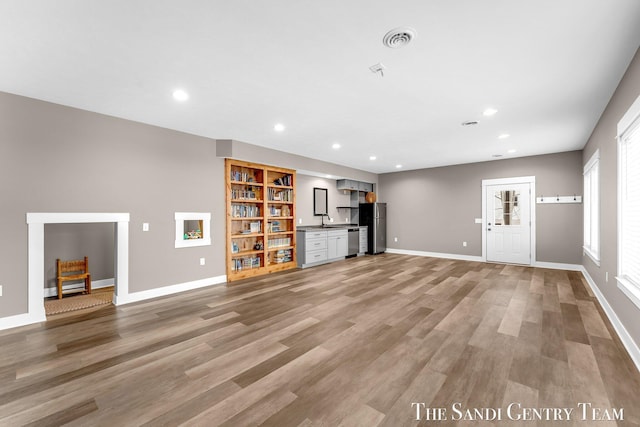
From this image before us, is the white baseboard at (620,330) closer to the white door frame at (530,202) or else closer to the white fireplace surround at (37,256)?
the white door frame at (530,202)

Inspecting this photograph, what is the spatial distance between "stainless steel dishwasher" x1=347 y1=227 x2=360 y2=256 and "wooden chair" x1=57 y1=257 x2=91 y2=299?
5.75 m

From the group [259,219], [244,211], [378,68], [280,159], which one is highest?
[378,68]

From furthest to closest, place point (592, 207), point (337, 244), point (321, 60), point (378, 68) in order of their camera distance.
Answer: point (337, 244), point (592, 207), point (378, 68), point (321, 60)

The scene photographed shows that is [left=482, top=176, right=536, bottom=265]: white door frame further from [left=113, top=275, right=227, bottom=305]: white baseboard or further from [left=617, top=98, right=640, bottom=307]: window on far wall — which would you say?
[left=113, top=275, right=227, bottom=305]: white baseboard

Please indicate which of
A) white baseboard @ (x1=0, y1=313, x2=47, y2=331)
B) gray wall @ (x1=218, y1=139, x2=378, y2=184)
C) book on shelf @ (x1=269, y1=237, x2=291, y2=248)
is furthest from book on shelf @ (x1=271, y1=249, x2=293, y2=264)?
white baseboard @ (x1=0, y1=313, x2=47, y2=331)

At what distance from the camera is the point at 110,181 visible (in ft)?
12.9

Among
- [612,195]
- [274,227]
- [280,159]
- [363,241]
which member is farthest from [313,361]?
[363,241]

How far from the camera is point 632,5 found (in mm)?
1848

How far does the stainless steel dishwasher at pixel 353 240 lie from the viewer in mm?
8000

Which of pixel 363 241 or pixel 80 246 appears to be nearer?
pixel 80 246

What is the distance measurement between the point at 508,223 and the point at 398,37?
21.1 feet

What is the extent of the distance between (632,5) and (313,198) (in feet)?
20.9

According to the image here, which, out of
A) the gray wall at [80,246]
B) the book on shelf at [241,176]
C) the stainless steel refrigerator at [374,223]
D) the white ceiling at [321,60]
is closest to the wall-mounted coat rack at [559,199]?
the white ceiling at [321,60]

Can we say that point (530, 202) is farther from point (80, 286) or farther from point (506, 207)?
point (80, 286)
